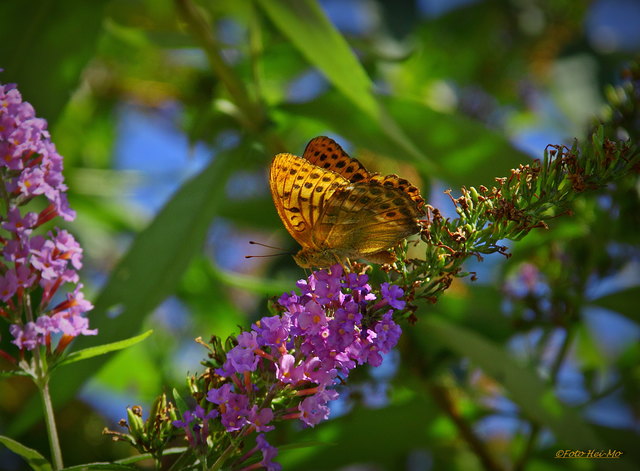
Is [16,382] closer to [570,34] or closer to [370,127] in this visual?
[370,127]

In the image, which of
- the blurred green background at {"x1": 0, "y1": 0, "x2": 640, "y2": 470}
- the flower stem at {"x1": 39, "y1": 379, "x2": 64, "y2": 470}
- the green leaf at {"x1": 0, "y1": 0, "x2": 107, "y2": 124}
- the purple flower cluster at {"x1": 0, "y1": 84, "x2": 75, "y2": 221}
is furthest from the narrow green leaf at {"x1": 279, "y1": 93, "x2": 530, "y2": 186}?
the flower stem at {"x1": 39, "y1": 379, "x2": 64, "y2": 470}

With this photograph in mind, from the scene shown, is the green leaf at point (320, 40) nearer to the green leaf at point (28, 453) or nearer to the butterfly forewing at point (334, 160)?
the butterfly forewing at point (334, 160)

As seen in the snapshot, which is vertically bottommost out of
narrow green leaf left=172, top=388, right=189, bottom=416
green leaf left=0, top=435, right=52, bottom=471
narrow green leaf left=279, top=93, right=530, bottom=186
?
green leaf left=0, top=435, right=52, bottom=471

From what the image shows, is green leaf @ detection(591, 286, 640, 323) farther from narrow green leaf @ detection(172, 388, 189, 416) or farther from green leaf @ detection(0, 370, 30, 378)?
green leaf @ detection(0, 370, 30, 378)

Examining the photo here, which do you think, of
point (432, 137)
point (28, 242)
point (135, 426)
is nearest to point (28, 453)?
point (135, 426)

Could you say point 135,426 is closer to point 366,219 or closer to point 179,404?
point 179,404
